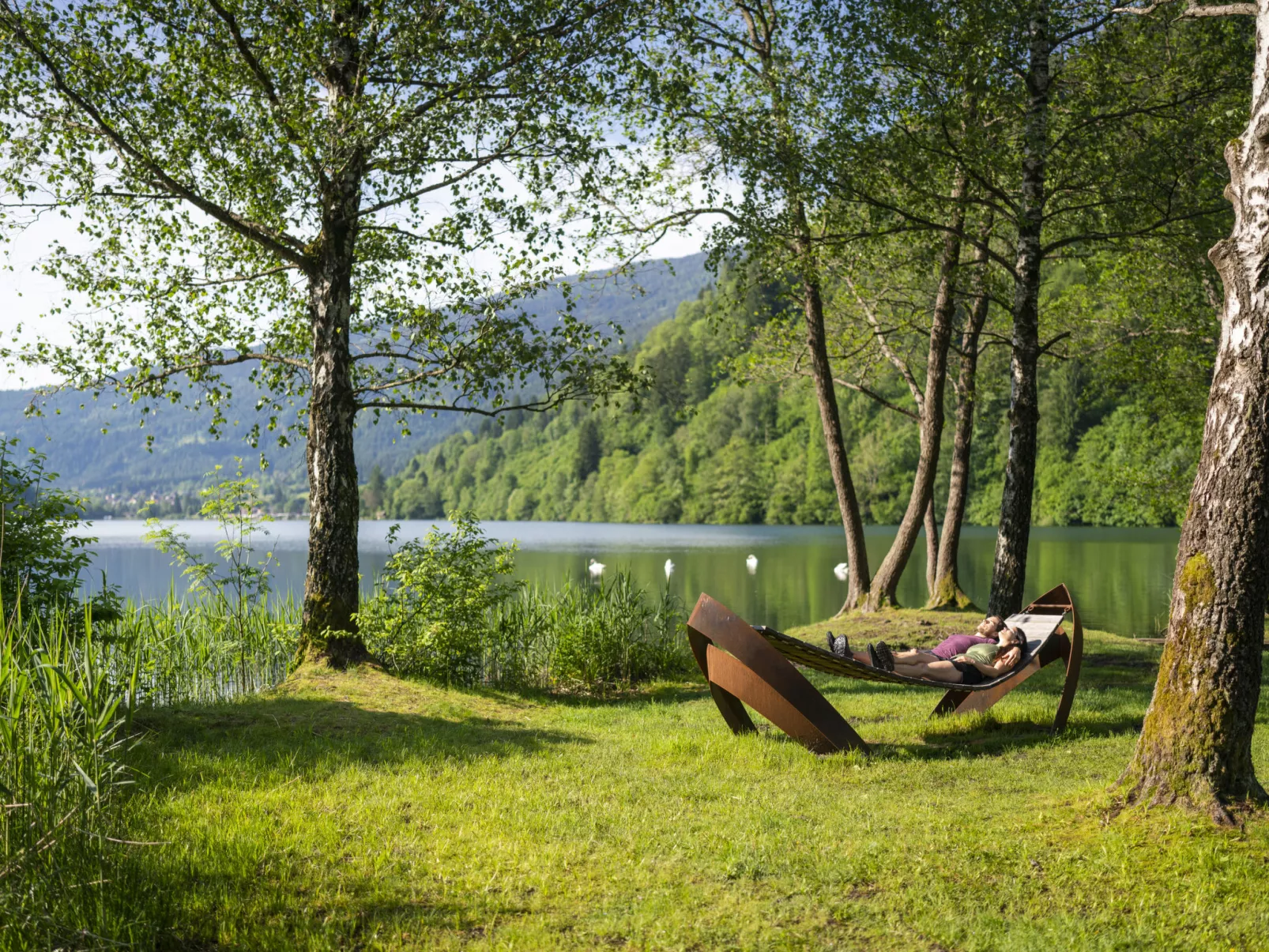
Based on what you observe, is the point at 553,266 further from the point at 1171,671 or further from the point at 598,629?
the point at 1171,671

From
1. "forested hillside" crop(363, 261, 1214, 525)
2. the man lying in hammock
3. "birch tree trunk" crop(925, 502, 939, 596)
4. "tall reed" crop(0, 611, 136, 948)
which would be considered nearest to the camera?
"tall reed" crop(0, 611, 136, 948)

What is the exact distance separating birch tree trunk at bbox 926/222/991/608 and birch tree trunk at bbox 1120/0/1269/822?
8935mm

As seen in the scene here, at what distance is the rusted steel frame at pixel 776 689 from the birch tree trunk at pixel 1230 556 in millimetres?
1911

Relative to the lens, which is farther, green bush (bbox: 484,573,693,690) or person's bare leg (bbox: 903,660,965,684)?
green bush (bbox: 484,573,693,690)

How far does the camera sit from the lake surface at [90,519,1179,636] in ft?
69.4

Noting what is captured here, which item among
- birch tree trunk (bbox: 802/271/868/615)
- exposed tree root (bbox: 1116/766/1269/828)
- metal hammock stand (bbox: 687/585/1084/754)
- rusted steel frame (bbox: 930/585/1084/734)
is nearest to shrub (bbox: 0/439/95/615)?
metal hammock stand (bbox: 687/585/1084/754)

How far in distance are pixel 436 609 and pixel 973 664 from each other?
450 cm

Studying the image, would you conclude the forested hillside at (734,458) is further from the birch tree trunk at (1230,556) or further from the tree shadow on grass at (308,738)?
the birch tree trunk at (1230,556)

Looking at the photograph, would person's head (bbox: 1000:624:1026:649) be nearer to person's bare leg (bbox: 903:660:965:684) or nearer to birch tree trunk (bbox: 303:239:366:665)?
person's bare leg (bbox: 903:660:965:684)

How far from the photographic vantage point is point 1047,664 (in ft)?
22.3

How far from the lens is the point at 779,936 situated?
327 cm

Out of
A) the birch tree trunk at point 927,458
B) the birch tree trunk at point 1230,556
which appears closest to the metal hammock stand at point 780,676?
the birch tree trunk at point 1230,556

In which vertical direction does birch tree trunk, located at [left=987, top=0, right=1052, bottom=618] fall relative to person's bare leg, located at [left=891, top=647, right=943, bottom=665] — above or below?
above

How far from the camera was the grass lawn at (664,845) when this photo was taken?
131 inches
